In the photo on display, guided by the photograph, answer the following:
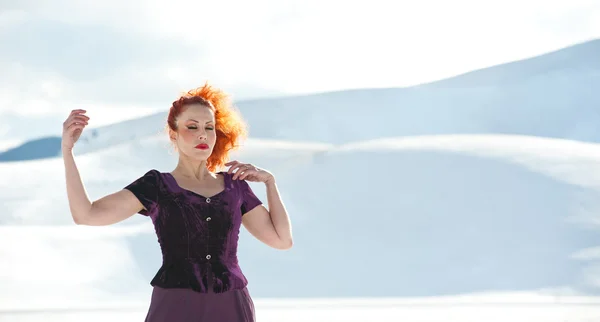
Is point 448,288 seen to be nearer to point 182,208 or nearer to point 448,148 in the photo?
point 448,148

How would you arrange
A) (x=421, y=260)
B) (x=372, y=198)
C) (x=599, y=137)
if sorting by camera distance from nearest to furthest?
(x=421, y=260)
(x=372, y=198)
(x=599, y=137)

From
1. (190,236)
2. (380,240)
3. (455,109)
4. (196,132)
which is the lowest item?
(190,236)

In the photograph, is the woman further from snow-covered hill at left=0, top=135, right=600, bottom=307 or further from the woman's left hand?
snow-covered hill at left=0, top=135, right=600, bottom=307

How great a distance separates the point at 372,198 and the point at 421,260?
1557 millimetres

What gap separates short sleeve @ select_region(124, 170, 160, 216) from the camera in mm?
2078

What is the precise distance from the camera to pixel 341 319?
761 cm

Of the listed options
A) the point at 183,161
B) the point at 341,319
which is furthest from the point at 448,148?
the point at 183,161

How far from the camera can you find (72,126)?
1973mm

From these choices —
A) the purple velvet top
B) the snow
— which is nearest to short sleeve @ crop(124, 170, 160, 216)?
the purple velvet top

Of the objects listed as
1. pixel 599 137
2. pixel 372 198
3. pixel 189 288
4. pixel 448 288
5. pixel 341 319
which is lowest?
pixel 189 288

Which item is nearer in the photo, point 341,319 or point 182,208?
point 182,208

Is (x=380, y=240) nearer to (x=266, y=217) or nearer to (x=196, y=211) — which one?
(x=266, y=217)

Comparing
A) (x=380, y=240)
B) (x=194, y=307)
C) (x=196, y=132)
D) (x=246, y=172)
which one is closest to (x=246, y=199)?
(x=246, y=172)

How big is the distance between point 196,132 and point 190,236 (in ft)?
0.71
